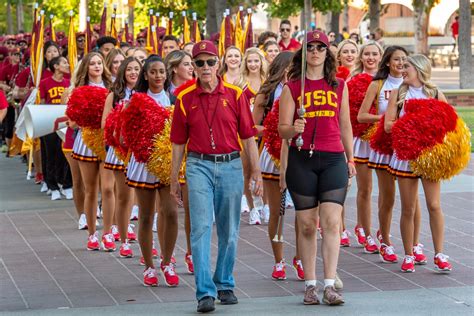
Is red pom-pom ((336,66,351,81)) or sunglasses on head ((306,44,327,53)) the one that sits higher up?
sunglasses on head ((306,44,327,53))

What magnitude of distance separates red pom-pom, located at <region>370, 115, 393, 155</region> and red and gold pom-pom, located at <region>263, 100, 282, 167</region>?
0.97 metres

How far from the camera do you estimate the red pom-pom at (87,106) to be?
12.1m

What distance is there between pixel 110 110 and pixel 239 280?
206 cm

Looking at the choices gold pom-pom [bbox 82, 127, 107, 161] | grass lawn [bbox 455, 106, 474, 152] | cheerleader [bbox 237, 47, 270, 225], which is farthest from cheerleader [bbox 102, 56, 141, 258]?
grass lawn [bbox 455, 106, 474, 152]

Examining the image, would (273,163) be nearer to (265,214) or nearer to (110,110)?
(110,110)

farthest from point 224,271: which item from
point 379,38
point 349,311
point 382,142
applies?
point 379,38

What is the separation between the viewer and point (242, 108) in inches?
360

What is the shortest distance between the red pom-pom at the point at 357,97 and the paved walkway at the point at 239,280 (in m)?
1.11

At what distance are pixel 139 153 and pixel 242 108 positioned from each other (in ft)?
4.43

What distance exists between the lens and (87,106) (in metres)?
12.1

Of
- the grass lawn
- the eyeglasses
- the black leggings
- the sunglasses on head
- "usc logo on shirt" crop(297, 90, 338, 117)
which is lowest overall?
the grass lawn

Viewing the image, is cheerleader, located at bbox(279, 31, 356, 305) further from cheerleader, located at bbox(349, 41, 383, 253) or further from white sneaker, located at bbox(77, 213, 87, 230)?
white sneaker, located at bbox(77, 213, 87, 230)

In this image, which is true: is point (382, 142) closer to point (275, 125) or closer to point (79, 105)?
point (275, 125)

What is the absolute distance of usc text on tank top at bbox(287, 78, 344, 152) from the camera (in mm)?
9086
